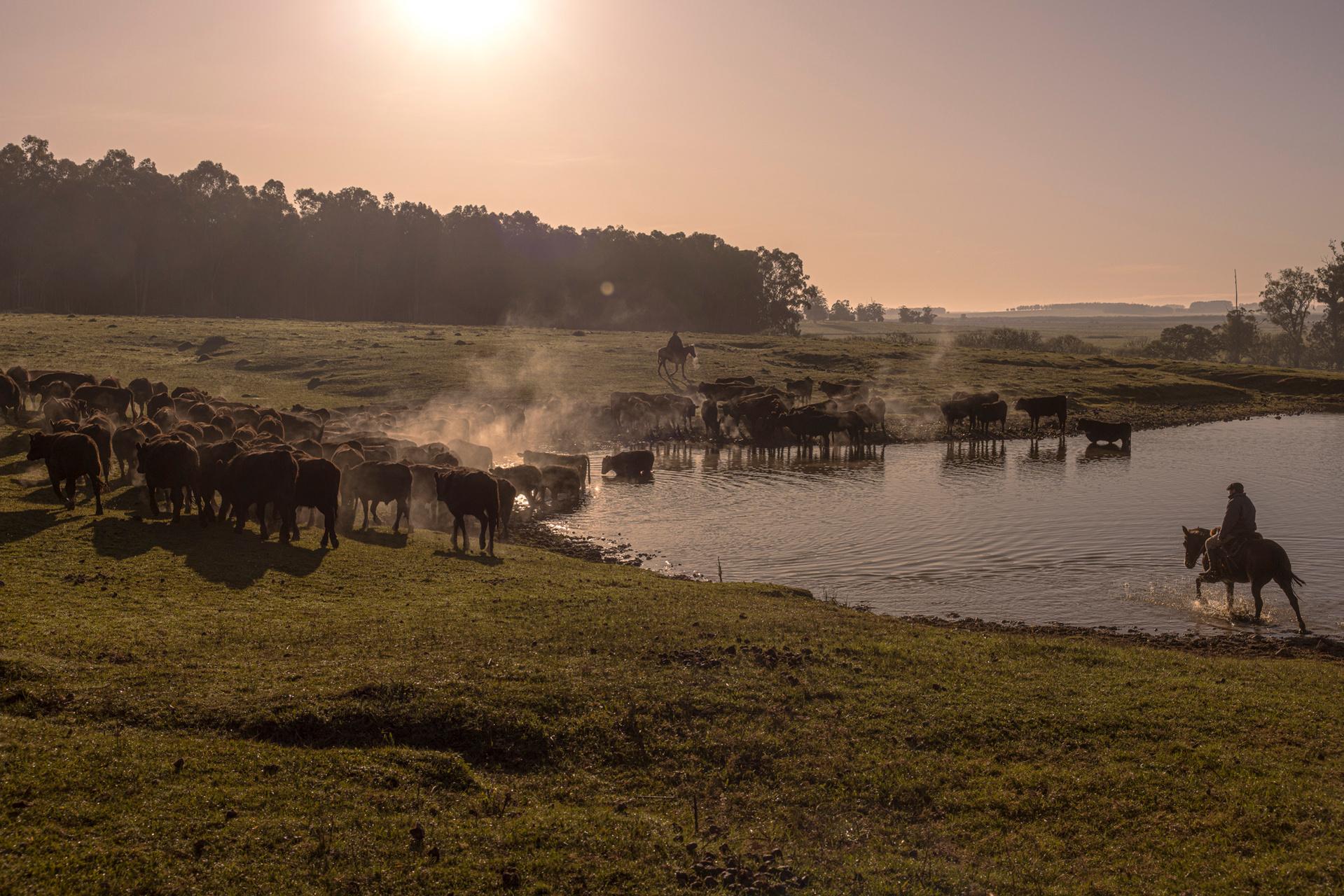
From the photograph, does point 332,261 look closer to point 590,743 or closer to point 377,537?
point 377,537

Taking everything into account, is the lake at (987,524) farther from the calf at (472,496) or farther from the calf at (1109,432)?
the calf at (472,496)

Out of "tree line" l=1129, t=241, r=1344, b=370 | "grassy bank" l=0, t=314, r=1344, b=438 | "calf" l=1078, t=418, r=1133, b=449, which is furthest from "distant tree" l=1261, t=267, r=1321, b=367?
"calf" l=1078, t=418, r=1133, b=449

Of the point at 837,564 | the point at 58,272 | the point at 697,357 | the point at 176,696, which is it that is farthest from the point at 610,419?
the point at 58,272

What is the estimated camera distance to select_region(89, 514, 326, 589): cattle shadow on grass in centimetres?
1706

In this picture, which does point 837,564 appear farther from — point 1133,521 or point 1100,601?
point 1133,521

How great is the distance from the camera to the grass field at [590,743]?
28.2 ft

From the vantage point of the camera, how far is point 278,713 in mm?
11031

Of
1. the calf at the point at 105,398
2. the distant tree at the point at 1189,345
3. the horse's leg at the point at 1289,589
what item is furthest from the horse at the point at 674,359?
the distant tree at the point at 1189,345

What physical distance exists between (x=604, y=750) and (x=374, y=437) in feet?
71.8

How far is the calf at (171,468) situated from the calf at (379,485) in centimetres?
393

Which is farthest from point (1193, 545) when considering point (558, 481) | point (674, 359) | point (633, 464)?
point (674, 359)

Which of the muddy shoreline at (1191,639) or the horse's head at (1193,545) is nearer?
the muddy shoreline at (1191,639)

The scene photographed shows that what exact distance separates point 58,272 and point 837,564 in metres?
117

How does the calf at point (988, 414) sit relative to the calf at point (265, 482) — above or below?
above
